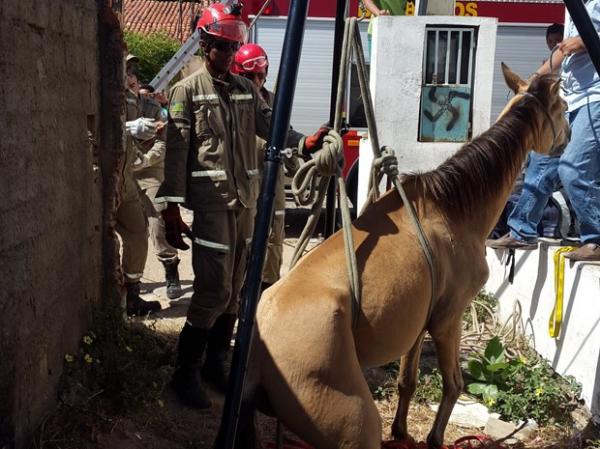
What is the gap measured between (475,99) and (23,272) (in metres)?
5.39

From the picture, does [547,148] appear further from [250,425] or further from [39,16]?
[39,16]

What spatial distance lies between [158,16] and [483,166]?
105ft

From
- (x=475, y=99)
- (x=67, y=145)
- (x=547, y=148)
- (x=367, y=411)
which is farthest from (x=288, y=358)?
(x=475, y=99)

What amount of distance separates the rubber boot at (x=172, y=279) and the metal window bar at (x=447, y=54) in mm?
3127

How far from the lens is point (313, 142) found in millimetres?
3447

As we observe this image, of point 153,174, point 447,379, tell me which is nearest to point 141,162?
point 153,174

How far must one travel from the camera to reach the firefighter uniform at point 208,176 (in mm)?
3900

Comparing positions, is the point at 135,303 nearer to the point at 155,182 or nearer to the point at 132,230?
the point at 132,230

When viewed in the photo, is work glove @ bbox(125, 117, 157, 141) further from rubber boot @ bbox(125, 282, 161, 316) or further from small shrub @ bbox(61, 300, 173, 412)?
small shrub @ bbox(61, 300, 173, 412)

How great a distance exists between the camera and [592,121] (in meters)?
4.51

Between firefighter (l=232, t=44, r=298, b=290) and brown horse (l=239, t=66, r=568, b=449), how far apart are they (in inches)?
74.1

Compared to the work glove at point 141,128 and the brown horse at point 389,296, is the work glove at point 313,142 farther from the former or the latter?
the work glove at point 141,128

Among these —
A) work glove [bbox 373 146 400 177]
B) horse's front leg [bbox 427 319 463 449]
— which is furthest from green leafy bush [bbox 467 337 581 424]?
work glove [bbox 373 146 400 177]

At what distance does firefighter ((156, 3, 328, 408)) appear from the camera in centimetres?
390
